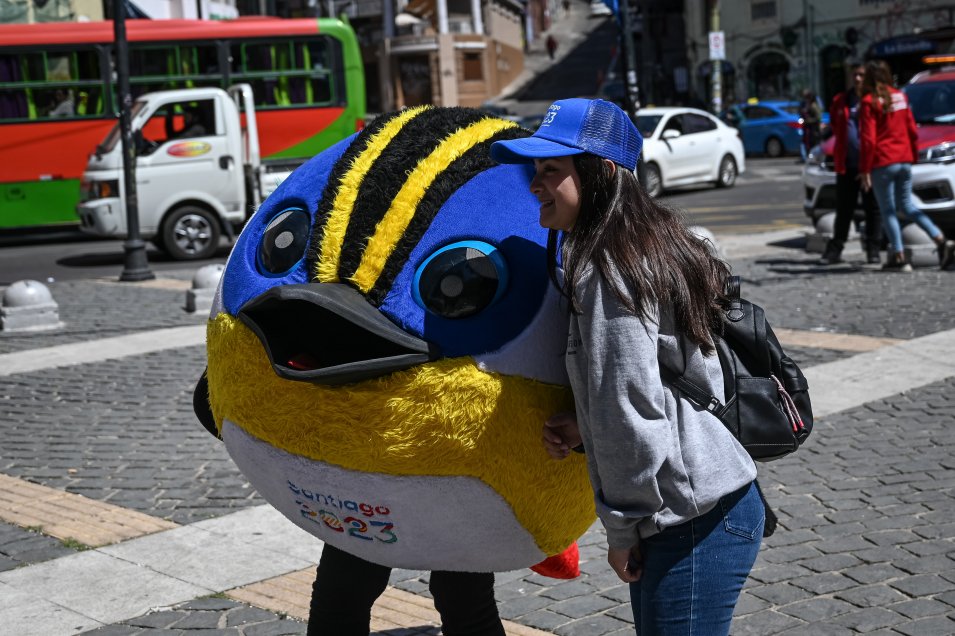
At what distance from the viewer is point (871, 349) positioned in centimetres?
850

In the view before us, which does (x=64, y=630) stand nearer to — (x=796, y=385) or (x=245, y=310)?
(x=245, y=310)

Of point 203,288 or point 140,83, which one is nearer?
point 203,288

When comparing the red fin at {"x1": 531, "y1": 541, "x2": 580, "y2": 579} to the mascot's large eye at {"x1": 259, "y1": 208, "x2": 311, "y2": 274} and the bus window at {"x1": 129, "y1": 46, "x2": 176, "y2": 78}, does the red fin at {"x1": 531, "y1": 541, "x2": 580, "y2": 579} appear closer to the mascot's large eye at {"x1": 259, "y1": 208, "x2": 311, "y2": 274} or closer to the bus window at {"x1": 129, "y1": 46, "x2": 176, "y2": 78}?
the mascot's large eye at {"x1": 259, "y1": 208, "x2": 311, "y2": 274}

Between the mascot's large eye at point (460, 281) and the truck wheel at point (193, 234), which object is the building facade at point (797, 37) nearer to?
the truck wheel at point (193, 234)

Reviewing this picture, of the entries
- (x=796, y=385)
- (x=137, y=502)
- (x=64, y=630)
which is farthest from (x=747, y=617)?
(x=137, y=502)

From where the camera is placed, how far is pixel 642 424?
249 cm

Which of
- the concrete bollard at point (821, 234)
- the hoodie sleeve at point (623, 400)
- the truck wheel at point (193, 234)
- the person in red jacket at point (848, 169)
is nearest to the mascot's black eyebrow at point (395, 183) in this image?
the hoodie sleeve at point (623, 400)

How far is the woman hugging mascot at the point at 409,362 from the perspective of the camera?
2852mm

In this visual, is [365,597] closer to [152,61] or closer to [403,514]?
[403,514]

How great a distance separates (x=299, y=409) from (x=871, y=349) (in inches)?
252

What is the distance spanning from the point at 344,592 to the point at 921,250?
9.93 m

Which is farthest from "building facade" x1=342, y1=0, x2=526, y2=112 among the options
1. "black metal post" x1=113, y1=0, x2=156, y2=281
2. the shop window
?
"black metal post" x1=113, y1=0, x2=156, y2=281

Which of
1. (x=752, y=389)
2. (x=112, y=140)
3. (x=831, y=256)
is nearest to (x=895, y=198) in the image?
(x=831, y=256)

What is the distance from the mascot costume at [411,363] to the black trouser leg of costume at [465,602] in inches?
11.7
